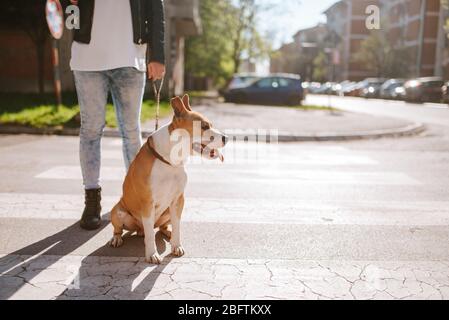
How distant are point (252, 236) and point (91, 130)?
1.53 meters

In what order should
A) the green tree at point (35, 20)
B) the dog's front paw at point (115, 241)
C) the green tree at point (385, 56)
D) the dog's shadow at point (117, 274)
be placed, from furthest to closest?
the green tree at point (385, 56) → the green tree at point (35, 20) → the dog's front paw at point (115, 241) → the dog's shadow at point (117, 274)

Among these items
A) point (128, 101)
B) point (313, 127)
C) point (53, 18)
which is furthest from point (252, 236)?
point (313, 127)

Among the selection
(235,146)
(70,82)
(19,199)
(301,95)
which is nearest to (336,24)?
(301,95)

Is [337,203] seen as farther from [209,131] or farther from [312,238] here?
[209,131]

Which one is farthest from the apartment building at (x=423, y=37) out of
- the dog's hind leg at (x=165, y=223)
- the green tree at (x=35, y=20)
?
the dog's hind leg at (x=165, y=223)

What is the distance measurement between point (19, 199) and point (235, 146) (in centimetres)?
466

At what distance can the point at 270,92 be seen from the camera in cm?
2097

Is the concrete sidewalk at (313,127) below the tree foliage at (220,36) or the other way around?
below

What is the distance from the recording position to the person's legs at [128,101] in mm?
3453

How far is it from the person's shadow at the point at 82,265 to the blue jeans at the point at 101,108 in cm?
53

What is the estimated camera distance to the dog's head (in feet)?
8.79

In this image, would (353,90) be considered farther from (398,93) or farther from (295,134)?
(295,134)

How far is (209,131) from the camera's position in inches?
106

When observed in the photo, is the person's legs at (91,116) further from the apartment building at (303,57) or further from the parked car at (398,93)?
the apartment building at (303,57)
